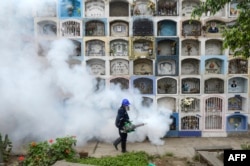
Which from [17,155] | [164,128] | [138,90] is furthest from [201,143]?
[17,155]

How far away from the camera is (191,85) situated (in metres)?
9.62

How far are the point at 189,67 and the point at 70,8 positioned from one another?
12.9 ft

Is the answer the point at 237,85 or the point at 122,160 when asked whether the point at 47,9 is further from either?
the point at 237,85

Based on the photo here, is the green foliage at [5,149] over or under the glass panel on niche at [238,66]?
under

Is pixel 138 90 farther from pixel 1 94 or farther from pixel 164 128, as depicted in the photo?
pixel 1 94

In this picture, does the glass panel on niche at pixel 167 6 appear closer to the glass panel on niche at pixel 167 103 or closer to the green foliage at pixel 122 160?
the glass panel on niche at pixel 167 103

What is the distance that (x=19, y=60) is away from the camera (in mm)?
8422

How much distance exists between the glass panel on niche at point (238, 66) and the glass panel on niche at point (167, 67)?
167cm

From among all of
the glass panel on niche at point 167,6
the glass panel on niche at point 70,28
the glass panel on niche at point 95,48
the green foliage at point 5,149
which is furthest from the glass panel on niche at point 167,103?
the green foliage at point 5,149

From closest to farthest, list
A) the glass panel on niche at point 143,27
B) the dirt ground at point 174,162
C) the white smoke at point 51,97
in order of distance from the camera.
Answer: the dirt ground at point 174,162 < the white smoke at point 51,97 < the glass panel on niche at point 143,27

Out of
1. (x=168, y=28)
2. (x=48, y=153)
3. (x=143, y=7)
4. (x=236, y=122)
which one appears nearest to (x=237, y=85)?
(x=236, y=122)

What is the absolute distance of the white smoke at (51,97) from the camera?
820 centimetres

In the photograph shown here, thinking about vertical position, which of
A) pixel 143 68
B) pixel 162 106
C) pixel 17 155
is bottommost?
pixel 17 155

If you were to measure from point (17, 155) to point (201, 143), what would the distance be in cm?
473
